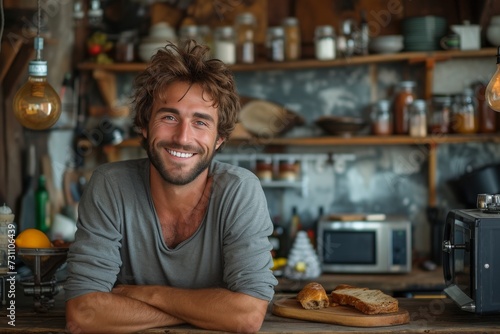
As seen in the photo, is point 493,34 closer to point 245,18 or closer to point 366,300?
point 245,18

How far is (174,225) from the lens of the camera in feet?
8.13

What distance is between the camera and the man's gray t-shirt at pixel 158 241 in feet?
7.52

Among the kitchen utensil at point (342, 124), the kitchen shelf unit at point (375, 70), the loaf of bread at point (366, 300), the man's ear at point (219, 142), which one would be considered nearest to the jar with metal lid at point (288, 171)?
the kitchen shelf unit at point (375, 70)

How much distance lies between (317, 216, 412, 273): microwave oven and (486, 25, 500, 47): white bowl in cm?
112

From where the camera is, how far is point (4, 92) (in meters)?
3.80

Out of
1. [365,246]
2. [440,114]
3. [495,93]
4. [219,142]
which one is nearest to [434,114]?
[440,114]

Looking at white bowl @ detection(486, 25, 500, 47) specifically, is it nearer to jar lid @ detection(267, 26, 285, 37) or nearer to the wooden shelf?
the wooden shelf

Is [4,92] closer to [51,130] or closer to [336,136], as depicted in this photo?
[51,130]

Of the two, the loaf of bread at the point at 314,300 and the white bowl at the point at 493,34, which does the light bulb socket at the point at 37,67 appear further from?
the white bowl at the point at 493,34

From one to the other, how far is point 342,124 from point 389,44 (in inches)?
20.8

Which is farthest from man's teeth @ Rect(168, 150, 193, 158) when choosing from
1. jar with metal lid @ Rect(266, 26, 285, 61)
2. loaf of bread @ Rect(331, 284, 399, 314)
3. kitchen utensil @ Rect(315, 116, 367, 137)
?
jar with metal lid @ Rect(266, 26, 285, 61)

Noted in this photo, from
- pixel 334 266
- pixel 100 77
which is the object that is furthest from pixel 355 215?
pixel 100 77

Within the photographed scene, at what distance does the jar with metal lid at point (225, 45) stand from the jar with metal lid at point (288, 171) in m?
0.69

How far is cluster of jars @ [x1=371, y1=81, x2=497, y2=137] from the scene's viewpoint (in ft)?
14.1
